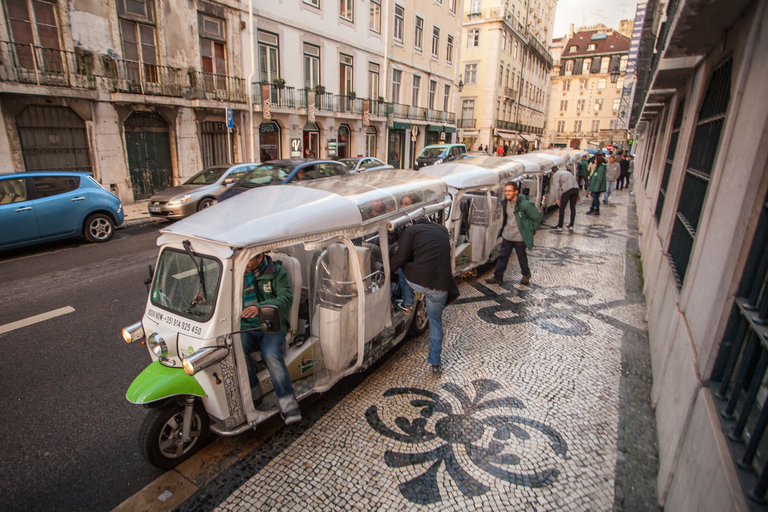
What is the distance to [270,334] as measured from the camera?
363 cm

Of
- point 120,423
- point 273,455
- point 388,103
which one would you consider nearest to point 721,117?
point 273,455

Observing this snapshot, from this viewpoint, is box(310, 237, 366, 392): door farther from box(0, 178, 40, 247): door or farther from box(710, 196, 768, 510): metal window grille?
box(0, 178, 40, 247): door

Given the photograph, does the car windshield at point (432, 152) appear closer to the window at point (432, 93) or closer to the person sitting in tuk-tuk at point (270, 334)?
the window at point (432, 93)

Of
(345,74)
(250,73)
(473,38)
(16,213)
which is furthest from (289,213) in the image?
(473,38)

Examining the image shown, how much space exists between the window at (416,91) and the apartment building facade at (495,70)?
32.2 feet

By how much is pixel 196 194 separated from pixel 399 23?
876 inches

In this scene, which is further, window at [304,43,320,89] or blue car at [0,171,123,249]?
window at [304,43,320,89]

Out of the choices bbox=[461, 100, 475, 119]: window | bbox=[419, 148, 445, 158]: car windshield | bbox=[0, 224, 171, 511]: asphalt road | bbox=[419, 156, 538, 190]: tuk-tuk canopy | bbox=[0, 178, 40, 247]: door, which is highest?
bbox=[461, 100, 475, 119]: window

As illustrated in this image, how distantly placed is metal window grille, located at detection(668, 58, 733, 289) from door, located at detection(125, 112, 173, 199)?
17059 millimetres

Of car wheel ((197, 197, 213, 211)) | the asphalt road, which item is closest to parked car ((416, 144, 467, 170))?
car wheel ((197, 197, 213, 211))

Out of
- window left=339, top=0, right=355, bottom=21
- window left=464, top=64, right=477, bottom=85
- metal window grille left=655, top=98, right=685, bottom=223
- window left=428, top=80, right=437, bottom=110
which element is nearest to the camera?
metal window grille left=655, top=98, right=685, bottom=223

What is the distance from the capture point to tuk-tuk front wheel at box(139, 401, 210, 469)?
318 cm

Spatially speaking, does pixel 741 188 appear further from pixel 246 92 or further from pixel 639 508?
pixel 246 92

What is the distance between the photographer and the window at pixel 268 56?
1975 cm
